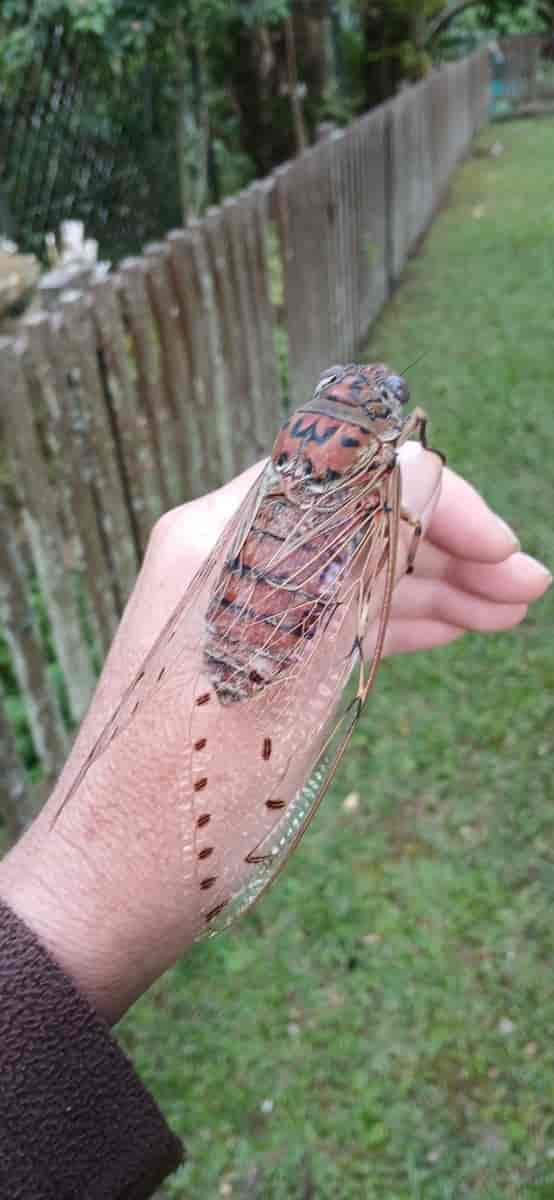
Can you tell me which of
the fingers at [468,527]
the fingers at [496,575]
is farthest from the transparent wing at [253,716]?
the fingers at [496,575]

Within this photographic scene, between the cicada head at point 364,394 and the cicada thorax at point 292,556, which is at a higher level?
the cicada head at point 364,394

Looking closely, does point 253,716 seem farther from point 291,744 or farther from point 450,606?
point 450,606

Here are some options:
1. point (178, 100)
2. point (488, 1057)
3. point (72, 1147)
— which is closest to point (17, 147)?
point (178, 100)

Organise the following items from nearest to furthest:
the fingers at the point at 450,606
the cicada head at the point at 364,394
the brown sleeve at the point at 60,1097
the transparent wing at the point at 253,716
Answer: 1. the brown sleeve at the point at 60,1097
2. the transparent wing at the point at 253,716
3. the cicada head at the point at 364,394
4. the fingers at the point at 450,606

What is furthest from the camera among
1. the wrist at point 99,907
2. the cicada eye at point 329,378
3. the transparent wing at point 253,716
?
the cicada eye at point 329,378

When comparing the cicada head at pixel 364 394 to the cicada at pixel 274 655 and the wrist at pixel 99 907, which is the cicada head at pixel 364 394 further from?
the wrist at pixel 99 907

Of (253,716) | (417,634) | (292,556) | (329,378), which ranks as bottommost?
(417,634)

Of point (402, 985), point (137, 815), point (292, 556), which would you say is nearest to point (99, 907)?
point (137, 815)
